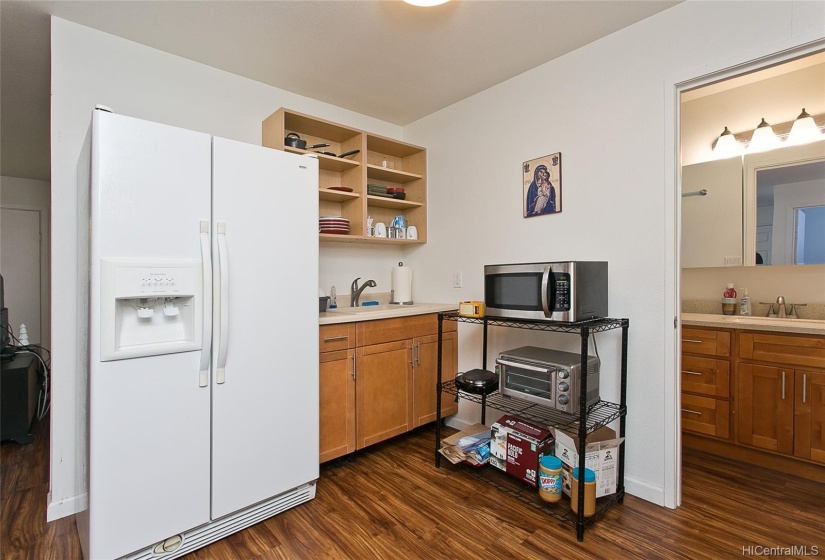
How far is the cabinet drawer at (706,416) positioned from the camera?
2.51m

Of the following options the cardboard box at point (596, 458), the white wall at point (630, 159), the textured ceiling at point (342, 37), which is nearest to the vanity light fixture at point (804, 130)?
the white wall at point (630, 159)

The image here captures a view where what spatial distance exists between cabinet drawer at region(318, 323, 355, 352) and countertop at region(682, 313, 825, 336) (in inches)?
87.5

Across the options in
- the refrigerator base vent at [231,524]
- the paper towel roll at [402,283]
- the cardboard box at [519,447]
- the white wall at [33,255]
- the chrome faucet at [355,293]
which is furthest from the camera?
the white wall at [33,255]

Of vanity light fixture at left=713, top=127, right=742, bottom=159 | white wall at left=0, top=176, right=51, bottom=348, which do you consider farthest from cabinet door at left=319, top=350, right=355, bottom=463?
white wall at left=0, top=176, right=51, bottom=348

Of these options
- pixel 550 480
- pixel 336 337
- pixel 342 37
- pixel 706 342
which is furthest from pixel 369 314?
pixel 706 342

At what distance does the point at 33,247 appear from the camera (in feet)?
15.7

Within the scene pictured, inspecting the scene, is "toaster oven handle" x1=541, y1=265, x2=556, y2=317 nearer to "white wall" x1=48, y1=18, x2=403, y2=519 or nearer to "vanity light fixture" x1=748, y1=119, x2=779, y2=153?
Answer: "white wall" x1=48, y1=18, x2=403, y2=519

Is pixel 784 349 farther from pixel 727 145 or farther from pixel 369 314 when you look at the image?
pixel 369 314

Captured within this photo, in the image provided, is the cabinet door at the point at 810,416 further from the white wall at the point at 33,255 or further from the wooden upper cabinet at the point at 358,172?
the white wall at the point at 33,255

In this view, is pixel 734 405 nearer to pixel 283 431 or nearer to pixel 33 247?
pixel 283 431

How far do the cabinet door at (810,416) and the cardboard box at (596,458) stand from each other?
1.17 m

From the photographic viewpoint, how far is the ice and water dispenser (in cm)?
149

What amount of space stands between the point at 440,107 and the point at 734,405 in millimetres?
2933

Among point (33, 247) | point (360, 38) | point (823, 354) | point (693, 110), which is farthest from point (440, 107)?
point (33, 247)
